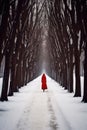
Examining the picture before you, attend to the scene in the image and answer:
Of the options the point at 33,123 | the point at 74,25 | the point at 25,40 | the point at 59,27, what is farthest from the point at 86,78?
the point at 25,40

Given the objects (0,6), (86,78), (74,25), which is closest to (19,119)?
(0,6)

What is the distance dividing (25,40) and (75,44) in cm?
1115

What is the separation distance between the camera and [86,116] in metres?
12.1

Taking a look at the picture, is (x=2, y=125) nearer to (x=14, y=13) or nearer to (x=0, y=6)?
(x=0, y=6)

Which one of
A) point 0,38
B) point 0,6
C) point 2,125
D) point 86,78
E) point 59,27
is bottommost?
point 2,125

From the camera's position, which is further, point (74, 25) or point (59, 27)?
point (59, 27)

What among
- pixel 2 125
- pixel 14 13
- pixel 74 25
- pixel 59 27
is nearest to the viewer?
pixel 2 125

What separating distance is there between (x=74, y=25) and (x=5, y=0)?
7701 millimetres

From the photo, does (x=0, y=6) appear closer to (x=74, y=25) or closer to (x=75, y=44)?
(x=74, y=25)

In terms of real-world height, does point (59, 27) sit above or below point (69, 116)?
above

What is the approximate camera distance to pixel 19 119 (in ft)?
37.3

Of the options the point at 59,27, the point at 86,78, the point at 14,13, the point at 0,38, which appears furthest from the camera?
the point at 59,27

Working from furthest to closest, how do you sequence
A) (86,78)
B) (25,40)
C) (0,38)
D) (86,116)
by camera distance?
1. (25,40)
2. (86,78)
3. (0,38)
4. (86,116)

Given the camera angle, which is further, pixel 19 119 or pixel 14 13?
pixel 14 13
